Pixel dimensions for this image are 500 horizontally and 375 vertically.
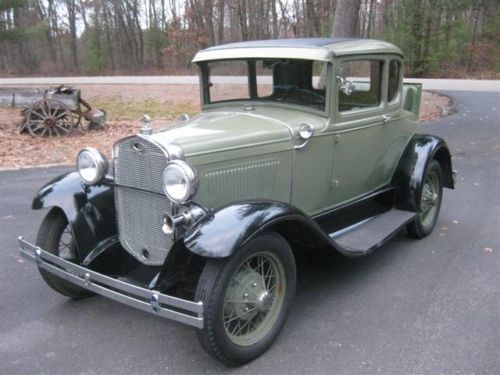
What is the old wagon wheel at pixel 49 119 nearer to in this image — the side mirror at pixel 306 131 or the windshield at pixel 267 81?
the windshield at pixel 267 81

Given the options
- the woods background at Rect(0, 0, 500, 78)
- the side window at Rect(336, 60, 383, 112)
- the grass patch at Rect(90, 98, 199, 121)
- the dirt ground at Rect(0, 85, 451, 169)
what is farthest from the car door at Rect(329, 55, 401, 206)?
the woods background at Rect(0, 0, 500, 78)

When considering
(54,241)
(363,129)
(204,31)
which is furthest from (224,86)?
(204,31)

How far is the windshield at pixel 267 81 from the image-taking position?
3.96 m

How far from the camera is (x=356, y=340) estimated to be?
3186 mm

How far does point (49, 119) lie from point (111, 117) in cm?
383

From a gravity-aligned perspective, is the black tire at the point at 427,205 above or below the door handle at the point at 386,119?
below

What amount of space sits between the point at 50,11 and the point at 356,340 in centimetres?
4126

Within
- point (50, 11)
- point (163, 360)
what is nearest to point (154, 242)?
point (163, 360)

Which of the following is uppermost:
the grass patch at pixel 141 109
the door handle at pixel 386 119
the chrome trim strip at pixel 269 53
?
the chrome trim strip at pixel 269 53

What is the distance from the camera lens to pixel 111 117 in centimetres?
1494

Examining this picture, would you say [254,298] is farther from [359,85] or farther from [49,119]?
[49,119]

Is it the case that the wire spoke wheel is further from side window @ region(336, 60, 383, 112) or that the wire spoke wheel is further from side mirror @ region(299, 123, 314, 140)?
side mirror @ region(299, 123, 314, 140)

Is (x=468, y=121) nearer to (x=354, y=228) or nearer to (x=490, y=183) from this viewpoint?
(x=490, y=183)

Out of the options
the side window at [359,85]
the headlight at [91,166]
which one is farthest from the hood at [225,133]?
the side window at [359,85]
